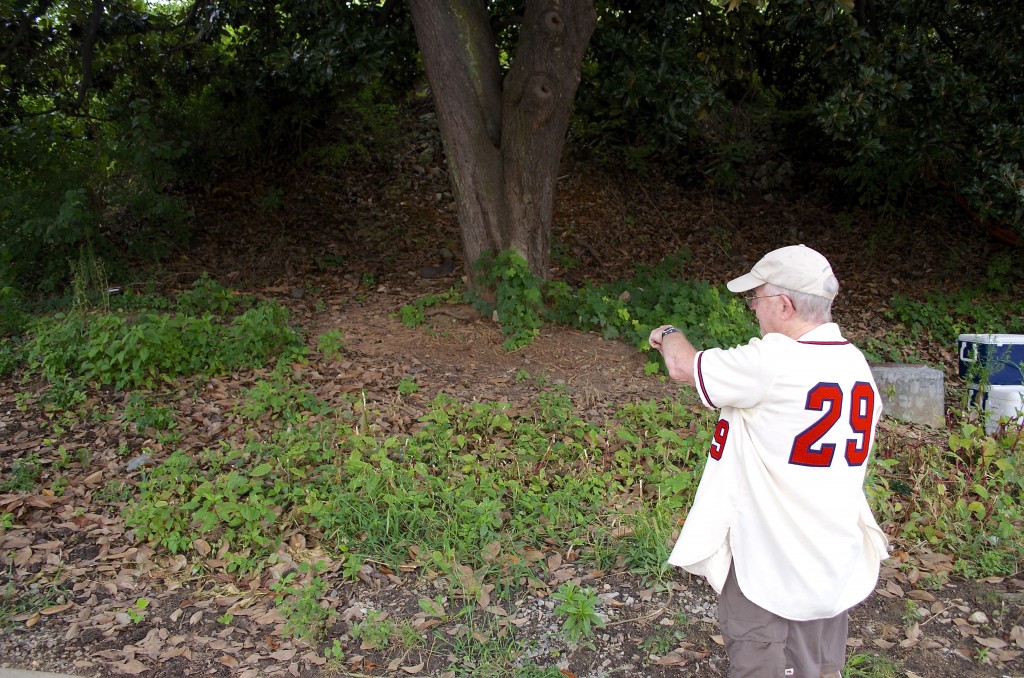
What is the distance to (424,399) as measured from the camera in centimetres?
579

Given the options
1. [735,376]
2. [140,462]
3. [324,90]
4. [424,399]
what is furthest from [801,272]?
[324,90]

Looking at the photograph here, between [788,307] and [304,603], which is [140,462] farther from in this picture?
[788,307]

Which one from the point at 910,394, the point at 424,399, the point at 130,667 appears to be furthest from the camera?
the point at 910,394

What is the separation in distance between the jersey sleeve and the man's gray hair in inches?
6.4

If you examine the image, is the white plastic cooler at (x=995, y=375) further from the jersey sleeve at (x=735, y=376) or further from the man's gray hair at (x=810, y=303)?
the jersey sleeve at (x=735, y=376)

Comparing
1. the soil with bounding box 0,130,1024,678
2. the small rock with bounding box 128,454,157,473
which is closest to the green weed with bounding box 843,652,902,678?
the soil with bounding box 0,130,1024,678

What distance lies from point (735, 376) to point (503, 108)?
4867 mm

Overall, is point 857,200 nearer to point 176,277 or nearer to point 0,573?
point 176,277

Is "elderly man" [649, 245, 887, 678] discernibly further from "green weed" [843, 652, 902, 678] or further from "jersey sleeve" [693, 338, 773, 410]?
"green weed" [843, 652, 902, 678]

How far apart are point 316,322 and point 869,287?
6283 millimetres

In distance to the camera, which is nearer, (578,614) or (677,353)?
(677,353)

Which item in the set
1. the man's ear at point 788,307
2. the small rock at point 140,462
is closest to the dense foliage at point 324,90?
the small rock at point 140,462

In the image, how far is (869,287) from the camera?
9.32 m

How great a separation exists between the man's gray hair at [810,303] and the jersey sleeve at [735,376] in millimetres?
162
